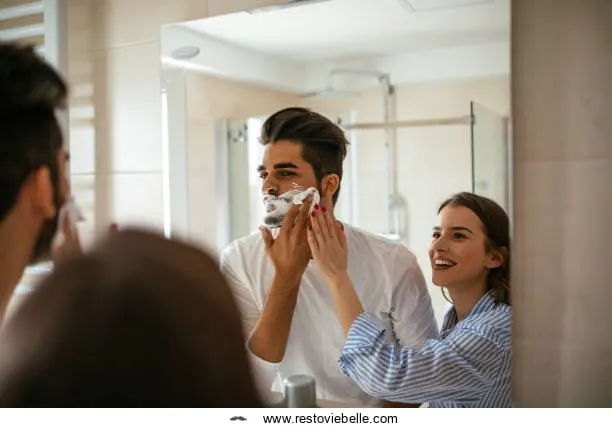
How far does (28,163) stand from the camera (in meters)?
0.82

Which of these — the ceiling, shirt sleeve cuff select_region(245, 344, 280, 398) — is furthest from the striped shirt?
the ceiling

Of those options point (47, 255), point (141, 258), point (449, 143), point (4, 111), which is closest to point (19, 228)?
point (47, 255)

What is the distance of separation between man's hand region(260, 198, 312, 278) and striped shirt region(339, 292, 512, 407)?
0.11 metres

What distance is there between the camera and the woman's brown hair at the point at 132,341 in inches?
25.0

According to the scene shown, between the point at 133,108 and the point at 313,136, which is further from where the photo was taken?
the point at 133,108

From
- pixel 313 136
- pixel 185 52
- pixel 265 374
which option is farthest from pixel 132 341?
pixel 185 52

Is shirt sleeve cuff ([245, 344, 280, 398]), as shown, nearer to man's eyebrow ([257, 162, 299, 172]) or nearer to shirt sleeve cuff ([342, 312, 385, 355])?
shirt sleeve cuff ([342, 312, 385, 355])

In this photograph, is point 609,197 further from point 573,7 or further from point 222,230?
point 222,230

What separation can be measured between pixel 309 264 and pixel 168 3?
0.45m

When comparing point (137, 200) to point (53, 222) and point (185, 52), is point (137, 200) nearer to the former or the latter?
point (53, 222)

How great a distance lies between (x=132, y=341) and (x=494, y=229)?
45cm

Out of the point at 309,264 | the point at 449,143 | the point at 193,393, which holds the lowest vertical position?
the point at 193,393

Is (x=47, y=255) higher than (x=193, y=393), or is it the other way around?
(x=47, y=255)

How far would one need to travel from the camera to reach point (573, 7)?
2.37 feet
